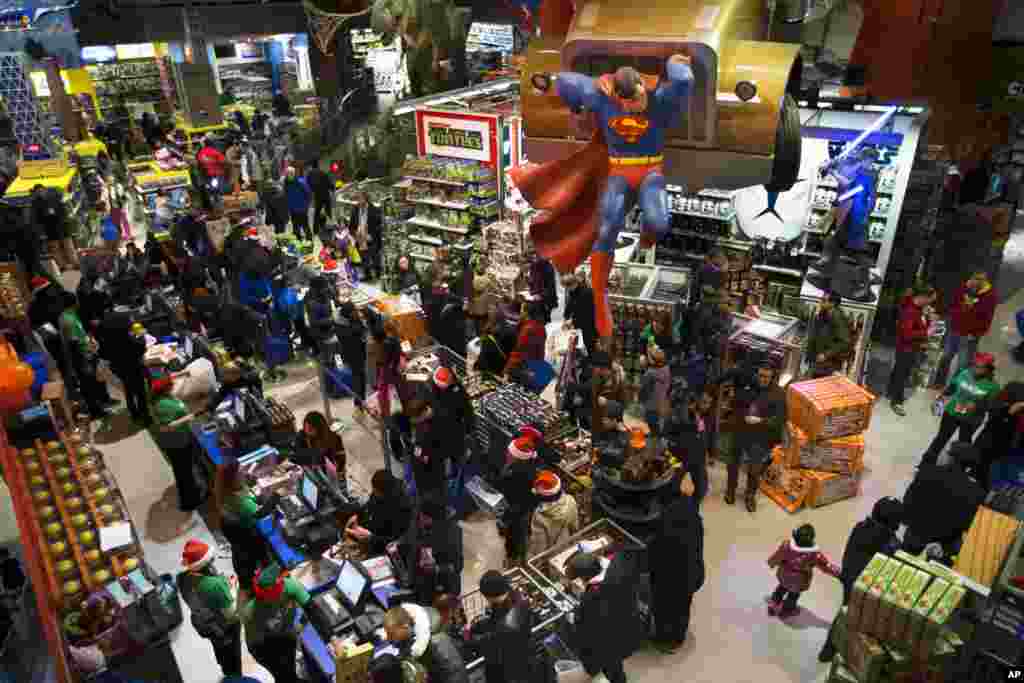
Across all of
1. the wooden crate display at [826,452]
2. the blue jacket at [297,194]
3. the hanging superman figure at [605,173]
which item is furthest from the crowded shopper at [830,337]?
the blue jacket at [297,194]

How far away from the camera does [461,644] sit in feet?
13.2

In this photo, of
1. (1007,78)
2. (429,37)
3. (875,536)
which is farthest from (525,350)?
(429,37)

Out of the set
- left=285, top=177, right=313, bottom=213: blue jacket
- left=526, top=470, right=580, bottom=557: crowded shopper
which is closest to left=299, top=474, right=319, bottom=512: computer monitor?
left=526, top=470, right=580, bottom=557: crowded shopper

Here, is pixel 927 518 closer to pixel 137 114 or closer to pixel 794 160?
pixel 794 160

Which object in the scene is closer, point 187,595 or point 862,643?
point 862,643

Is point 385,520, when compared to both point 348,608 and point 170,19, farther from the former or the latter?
point 170,19

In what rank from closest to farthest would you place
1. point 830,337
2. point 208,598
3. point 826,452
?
point 208,598 → point 826,452 → point 830,337

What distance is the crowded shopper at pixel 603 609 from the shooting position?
410 cm

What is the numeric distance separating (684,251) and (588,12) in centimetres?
710

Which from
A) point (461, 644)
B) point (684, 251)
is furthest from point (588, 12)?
point (684, 251)

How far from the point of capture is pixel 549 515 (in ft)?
16.5

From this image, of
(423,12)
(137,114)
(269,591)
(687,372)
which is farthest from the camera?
(137,114)

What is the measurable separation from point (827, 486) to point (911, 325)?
2.15m

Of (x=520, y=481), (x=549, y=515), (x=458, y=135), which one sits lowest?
(x=549, y=515)
